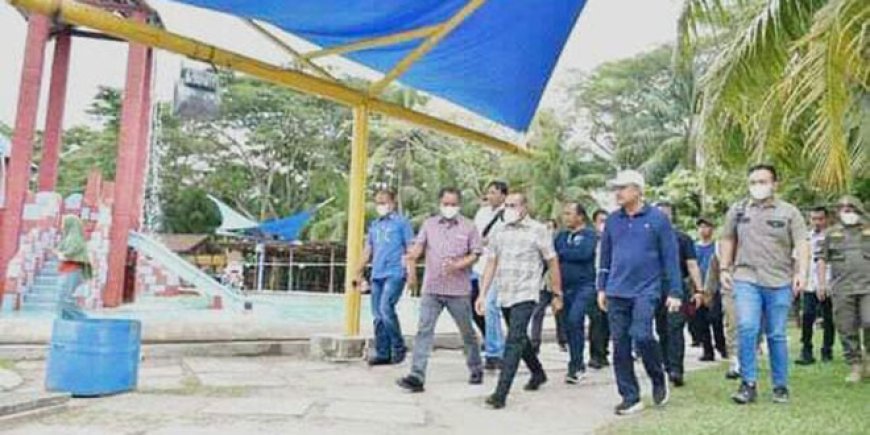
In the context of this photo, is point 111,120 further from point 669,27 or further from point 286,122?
point 669,27

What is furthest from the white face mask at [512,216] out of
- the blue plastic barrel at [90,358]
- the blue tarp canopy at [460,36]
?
the blue plastic barrel at [90,358]

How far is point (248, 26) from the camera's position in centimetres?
670

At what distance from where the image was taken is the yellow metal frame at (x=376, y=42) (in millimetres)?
6613

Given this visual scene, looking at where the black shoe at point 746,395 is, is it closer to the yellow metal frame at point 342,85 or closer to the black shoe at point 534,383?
the black shoe at point 534,383

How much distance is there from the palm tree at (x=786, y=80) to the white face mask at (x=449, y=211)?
2086mm

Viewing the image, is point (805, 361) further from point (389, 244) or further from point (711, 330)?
point (389, 244)

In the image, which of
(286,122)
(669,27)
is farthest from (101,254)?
(286,122)

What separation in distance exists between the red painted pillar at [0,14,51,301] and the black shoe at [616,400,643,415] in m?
10.4

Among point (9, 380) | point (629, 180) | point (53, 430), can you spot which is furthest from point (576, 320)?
point (9, 380)

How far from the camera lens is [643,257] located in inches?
205

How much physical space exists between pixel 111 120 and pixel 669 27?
28126 millimetres

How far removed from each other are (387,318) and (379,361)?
382mm

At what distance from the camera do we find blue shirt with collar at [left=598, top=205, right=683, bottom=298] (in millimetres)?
5176

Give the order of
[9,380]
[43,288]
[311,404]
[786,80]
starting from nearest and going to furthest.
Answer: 1. [311,404]
2. [9,380]
3. [786,80]
4. [43,288]
